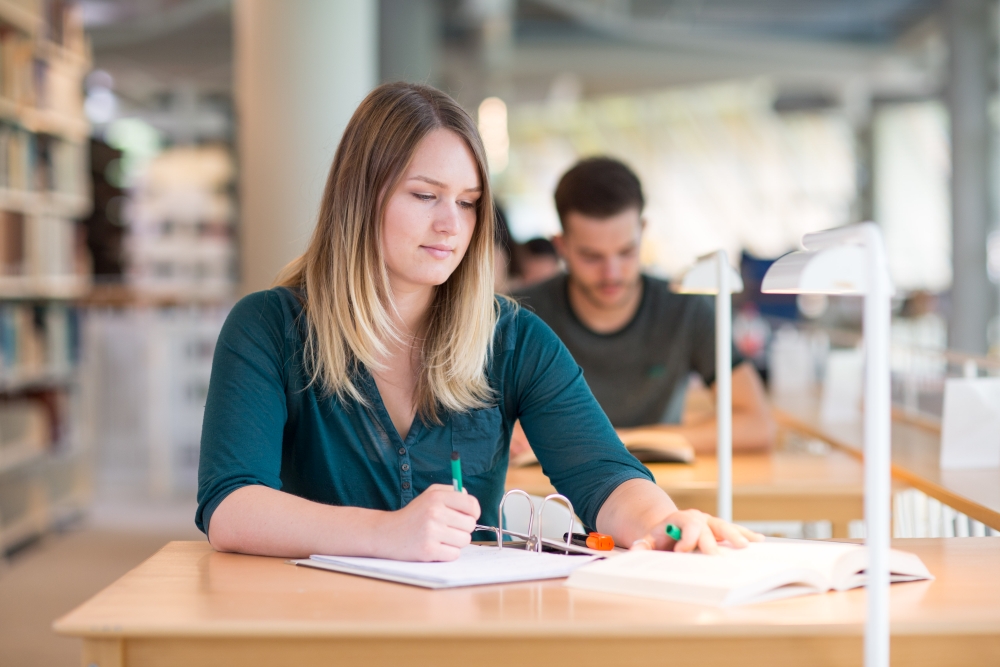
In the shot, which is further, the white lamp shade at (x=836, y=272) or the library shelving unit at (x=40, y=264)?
the library shelving unit at (x=40, y=264)

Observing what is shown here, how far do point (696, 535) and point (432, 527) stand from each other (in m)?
0.32

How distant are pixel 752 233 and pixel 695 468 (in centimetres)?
1197

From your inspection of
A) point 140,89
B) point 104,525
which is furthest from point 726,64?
point 104,525

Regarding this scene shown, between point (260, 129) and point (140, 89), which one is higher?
point (140, 89)

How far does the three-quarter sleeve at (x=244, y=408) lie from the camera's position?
141 centimetres

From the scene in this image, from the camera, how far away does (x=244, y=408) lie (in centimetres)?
144

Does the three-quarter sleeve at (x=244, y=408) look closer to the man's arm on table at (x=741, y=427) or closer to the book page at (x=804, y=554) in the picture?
the book page at (x=804, y=554)

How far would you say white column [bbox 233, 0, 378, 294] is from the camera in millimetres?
3596

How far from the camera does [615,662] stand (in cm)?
105

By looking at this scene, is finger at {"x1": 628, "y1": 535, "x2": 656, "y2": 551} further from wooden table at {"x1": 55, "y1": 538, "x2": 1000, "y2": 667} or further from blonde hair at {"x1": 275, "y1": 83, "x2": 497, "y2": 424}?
blonde hair at {"x1": 275, "y1": 83, "x2": 497, "y2": 424}

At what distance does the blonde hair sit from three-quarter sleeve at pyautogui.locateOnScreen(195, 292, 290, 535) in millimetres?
61

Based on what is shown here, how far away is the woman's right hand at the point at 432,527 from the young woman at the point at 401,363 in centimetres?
19

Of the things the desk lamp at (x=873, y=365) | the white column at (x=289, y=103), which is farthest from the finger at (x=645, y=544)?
the white column at (x=289, y=103)

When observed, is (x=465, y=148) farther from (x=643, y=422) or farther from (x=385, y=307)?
(x=643, y=422)
